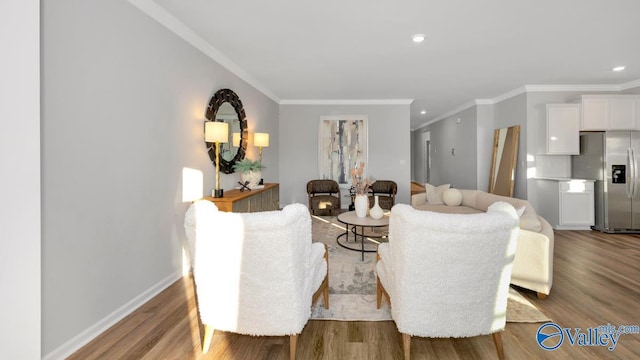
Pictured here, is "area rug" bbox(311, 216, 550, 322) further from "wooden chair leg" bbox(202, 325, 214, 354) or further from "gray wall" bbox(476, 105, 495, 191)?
"gray wall" bbox(476, 105, 495, 191)

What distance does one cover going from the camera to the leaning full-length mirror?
594 cm

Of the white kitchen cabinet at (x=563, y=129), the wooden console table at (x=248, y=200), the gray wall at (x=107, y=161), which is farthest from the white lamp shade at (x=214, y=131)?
the white kitchen cabinet at (x=563, y=129)

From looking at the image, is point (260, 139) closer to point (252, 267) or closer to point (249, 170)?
point (249, 170)

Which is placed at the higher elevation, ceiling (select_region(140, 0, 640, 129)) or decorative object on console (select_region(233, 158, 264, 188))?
ceiling (select_region(140, 0, 640, 129))

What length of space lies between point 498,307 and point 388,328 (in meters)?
A: 0.77

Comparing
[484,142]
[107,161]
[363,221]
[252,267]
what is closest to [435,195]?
[363,221]

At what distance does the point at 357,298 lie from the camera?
2539mm

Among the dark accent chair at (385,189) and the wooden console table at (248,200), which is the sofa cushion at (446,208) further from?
the wooden console table at (248,200)

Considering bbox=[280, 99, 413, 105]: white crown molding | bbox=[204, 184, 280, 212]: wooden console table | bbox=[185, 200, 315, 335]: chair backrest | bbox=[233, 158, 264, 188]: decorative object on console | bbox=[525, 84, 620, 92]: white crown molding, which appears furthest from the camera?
bbox=[280, 99, 413, 105]: white crown molding

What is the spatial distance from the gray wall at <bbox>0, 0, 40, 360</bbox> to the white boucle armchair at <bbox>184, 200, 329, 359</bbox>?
79 centimetres

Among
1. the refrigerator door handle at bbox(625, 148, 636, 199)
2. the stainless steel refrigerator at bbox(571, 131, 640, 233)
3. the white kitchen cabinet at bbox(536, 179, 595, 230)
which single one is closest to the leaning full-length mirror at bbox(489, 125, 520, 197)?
the white kitchen cabinet at bbox(536, 179, 595, 230)

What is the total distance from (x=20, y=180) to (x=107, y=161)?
678 mm

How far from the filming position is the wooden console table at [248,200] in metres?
3.16

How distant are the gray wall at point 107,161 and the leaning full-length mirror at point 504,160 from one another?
6.10 metres
